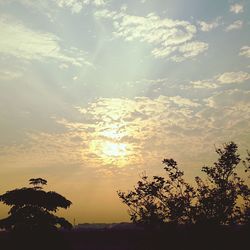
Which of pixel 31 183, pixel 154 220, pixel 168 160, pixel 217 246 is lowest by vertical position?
pixel 217 246

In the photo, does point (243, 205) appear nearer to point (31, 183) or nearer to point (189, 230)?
point (189, 230)

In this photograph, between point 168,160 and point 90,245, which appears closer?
point 168,160

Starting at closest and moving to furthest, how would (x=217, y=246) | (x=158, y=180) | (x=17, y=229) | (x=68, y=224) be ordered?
(x=17, y=229)
(x=68, y=224)
(x=217, y=246)
(x=158, y=180)

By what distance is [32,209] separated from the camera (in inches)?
897

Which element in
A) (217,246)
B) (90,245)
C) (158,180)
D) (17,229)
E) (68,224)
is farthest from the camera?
(90,245)

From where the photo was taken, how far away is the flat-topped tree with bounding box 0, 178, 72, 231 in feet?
73.5

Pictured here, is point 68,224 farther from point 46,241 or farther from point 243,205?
point 243,205

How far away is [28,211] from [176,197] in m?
12.9

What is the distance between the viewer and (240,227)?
2973 centimetres

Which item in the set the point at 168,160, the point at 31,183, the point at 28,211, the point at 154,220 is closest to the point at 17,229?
the point at 28,211

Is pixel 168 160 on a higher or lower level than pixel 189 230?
higher

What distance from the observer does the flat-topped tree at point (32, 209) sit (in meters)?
22.4

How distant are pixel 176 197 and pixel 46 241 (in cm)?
1234

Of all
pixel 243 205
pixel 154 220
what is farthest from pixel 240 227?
pixel 154 220
